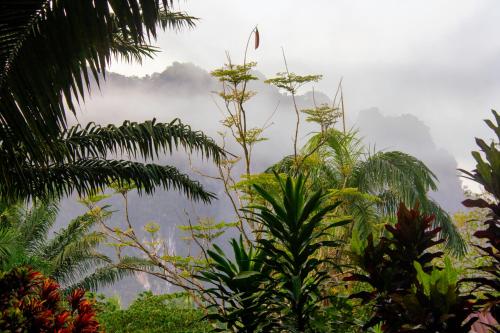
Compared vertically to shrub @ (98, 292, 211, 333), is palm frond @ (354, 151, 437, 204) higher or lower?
higher

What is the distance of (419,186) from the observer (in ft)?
34.5

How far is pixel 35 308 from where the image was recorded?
326 cm

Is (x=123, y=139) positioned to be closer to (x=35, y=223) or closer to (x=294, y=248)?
(x=294, y=248)

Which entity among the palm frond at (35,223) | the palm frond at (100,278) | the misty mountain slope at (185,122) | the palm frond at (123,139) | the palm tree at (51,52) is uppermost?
the misty mountain slope at (185,122)

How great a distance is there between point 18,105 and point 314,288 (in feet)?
7.33

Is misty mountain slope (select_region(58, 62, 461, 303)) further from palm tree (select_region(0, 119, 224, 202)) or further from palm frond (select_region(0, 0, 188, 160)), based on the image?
palm frond (select_region(0, 0, 188, 160))

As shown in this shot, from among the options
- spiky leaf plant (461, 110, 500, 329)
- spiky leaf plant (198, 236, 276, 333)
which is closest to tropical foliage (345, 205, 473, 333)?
spiky leaf plant (461, 110, 500, 329)

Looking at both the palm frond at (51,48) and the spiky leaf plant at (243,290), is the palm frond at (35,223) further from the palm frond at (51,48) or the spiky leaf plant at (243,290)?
the spiky leaf plant at (243,290)

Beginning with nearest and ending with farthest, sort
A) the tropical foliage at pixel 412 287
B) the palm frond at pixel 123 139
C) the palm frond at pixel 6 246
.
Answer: the tropical foliage at pixel 412 287 < the palm frond at pixel 123 139 < the palm frond at pixel 6 246

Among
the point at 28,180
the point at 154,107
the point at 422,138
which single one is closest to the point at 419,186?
the point at 28,180

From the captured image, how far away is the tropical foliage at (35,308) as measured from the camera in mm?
3146

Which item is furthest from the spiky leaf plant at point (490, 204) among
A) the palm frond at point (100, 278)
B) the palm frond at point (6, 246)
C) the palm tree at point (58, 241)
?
the palm frond at point (100, 278)

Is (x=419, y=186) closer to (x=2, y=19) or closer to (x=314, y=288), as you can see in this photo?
(x=314, y=288)

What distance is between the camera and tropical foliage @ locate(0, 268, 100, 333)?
3146 millimetres
